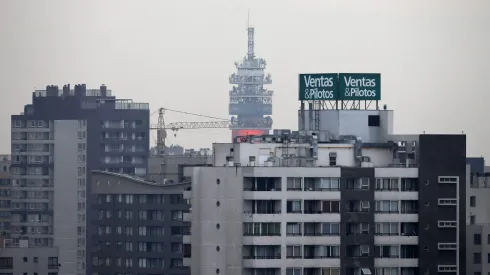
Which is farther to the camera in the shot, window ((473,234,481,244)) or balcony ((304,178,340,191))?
window ((473,234,481,244))

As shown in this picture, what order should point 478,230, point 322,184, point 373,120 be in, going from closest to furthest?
point 322,184 < point 373,120 < point 478,230

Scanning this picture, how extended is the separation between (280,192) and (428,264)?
11.0m

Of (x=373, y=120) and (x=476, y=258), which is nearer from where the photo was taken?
(x=373, y=120)

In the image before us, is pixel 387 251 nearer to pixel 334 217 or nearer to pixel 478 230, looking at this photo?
pixel 334 217

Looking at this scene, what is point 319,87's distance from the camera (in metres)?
144

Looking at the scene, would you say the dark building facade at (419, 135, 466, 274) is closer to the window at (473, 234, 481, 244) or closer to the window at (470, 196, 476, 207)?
the window at (473, 234, 481, 244)

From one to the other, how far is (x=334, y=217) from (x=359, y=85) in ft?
51.4

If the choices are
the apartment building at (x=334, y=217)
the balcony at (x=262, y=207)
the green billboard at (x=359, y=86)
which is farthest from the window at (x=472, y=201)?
the balcony at (x=262, y=207)

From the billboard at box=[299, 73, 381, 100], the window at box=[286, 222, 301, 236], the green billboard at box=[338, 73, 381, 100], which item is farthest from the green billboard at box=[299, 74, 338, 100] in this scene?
the window at box=[286, 222, 301, 236]

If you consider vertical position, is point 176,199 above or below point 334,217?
below

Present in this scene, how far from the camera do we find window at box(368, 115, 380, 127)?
14350 cm

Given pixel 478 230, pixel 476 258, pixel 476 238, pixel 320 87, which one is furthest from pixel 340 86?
pixel 476 258

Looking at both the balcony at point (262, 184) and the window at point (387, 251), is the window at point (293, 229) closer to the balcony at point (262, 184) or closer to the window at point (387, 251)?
the balcony at point (262, 184)

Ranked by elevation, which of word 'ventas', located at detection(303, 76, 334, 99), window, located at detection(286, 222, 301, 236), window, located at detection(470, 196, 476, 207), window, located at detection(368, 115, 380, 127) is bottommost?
window, located at detection(286, 222, 301, 236)
